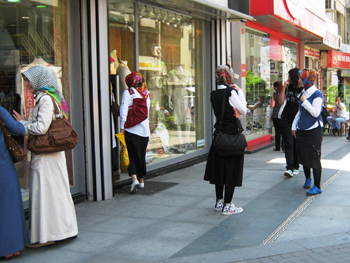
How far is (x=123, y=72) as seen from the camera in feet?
28.2

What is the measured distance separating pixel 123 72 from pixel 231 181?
3.71m

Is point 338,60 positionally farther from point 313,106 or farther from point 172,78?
point 313,106

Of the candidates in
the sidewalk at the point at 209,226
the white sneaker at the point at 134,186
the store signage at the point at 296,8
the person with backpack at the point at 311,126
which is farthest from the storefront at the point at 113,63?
the person with backpack at the point at 311,126

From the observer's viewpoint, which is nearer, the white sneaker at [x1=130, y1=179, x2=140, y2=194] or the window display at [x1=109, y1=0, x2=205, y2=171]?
the white sneaker at [x1=130, y1=179, x2=140, y2=194]

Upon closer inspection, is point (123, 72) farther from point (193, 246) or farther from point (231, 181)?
point (193, 246)

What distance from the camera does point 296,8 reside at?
1348 cm

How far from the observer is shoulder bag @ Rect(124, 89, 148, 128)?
713cm

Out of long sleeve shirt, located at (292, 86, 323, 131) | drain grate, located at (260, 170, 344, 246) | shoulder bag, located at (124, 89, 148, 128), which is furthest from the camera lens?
shoulder bag, located at (124, 89, 148, 128)

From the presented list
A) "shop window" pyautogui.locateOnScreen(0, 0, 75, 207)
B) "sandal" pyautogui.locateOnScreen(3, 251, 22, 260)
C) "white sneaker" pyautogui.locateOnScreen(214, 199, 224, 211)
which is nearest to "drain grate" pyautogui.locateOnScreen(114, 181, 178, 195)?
"shop window" pyautogui.locateOnScreen(0, 0, 75, 207)

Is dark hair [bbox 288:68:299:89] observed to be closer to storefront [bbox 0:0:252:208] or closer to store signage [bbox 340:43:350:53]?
storefront [bbox 0:0:252:208]

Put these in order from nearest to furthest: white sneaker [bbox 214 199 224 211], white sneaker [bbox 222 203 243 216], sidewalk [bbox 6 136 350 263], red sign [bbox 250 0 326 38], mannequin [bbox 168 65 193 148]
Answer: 1. sidewalk [bbox 6 136 350 263]
2. white sneaker [bbox 222 203 243 216]
3. white sneaker [bbox 214 199 224 211]
4. mannequin [bbox 168 65 193 148]
5. red sign [bbox 250 0 326 38]

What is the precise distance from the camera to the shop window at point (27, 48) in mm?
6141

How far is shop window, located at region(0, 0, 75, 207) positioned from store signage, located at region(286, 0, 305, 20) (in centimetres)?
776

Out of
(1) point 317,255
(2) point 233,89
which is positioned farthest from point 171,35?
(1) point 317,255
